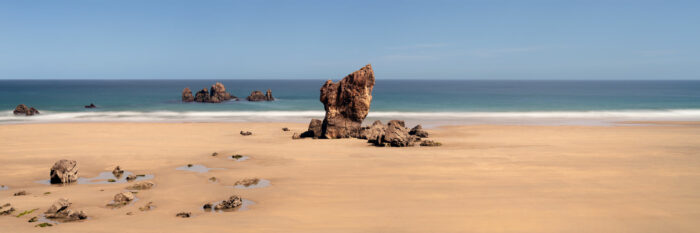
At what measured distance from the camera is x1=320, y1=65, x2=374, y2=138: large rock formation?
19.1m

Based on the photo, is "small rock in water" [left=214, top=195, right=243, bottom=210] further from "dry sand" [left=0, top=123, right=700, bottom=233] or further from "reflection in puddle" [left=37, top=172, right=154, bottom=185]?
"reflection in puddle" [left=37, top=172, right=154, bottom=185]

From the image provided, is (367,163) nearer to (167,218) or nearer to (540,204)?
(540,204)

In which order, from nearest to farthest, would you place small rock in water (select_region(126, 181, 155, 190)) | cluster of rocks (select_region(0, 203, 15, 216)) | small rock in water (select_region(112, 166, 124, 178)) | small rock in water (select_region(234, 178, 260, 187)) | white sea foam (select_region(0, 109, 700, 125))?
cluster of rocks (select_region(0, 203, 15, 216)) < small rock in water (select_region(126, 181, 155, 190)) < small rock in water (select_region(234, 178, 260, 187)) < small rock in water (select_region(112, 166, 124, 178)) < white sea foam (select_region(0, 109, 700, 125))

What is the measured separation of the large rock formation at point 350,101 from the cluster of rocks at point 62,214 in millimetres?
11907

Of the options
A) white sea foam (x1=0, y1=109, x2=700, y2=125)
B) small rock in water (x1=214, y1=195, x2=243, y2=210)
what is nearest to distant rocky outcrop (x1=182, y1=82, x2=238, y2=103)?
white sea foam (x1=0, y1=109, x2=700, y2=125)

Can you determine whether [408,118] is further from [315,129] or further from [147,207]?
[147,207]

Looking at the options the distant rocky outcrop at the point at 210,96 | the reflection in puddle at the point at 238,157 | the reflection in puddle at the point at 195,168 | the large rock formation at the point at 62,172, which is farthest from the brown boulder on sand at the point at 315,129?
→ the distant rocky outcrop at the point at 210,96

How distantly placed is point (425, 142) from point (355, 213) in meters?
8.67

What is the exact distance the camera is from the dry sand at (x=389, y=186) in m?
7.30

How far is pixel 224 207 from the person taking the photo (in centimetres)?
809

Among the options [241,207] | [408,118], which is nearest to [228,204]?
[241,207]

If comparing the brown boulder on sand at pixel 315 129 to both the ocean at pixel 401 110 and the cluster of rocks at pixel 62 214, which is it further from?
the cluster of rocks at pixel 62 214

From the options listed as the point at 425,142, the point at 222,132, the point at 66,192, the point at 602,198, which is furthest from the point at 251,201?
the point at 222,132

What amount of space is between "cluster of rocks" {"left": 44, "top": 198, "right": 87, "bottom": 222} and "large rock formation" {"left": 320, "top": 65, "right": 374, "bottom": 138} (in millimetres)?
11907
